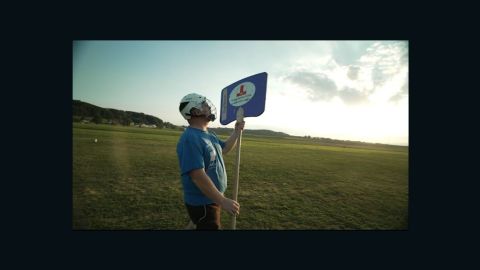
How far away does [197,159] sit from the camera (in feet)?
6.31

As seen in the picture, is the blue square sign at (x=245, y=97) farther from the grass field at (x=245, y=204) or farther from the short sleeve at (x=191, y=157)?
the grass field at (x=245, y=204)

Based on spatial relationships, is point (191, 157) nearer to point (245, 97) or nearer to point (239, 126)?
point (239, 126)

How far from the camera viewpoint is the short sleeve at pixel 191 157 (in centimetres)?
191

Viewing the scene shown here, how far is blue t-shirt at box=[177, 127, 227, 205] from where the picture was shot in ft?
6.36

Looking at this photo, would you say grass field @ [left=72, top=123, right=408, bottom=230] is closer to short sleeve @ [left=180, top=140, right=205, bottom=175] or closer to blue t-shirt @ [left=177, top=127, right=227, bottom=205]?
blue t-shirt @ [left=177, top=127, right=227, bottom=205]

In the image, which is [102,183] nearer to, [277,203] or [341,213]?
[277,203]

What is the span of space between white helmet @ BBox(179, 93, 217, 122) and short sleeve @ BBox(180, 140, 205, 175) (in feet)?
1.14

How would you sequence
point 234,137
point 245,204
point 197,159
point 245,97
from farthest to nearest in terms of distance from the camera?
point 245,204 < point 234,137 < point 245,97 < point 197,159

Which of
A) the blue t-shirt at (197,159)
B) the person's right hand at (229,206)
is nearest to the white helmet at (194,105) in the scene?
the blue t-shirt at (197,159)

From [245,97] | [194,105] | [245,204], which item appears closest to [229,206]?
[194,105]

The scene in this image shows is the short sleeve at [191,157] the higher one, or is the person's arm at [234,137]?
the person's arm at [234,137]

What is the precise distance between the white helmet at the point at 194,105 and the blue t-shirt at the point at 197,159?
6.7 inches

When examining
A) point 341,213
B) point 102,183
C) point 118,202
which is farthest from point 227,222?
point 102,183

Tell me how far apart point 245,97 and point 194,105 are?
0.60 meters
